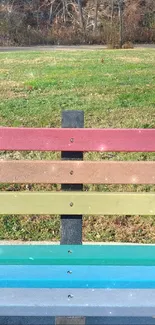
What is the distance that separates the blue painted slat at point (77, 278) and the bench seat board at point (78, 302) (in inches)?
1.8

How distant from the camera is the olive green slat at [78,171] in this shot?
3.29 meters

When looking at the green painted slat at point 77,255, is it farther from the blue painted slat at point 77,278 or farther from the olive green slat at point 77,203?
the olive green slat at point 77,203

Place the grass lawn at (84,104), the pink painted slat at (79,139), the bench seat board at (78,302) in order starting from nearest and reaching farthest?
the bench seat board at (78,302), the pink painted slat at (79,139), the grass lawn at (84,104)

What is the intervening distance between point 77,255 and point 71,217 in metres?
0.31

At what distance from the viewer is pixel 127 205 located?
10.6 ft

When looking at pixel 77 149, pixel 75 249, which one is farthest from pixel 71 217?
pixel 77 149

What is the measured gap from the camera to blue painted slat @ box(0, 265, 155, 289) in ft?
9.25

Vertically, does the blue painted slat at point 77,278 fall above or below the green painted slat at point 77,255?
below

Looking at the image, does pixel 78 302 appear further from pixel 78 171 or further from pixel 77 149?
pixel 77 149

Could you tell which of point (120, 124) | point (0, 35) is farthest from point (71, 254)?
point (0, 35)

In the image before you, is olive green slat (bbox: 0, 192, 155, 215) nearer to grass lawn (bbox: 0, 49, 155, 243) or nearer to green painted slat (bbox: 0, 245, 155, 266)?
green painted slat (bbox: 0, 245, 155, 266)

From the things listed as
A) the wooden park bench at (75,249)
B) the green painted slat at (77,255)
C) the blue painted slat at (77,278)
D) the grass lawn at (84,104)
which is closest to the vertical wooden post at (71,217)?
the wooden park bench at (75,249)

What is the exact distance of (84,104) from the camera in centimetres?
805

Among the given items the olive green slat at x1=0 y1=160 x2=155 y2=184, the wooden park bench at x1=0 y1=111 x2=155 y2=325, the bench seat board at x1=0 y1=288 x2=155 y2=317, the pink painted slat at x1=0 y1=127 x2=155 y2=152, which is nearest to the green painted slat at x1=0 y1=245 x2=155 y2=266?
the wooden park bench at x1=0 y1=111 x2=155 y2=325
